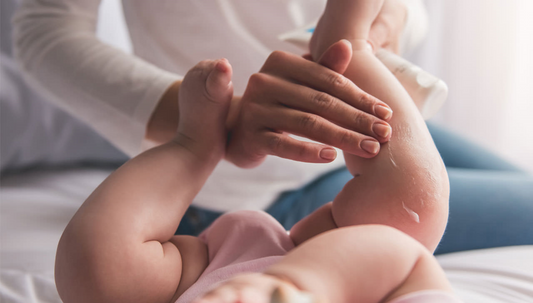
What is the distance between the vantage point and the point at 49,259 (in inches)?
20.0

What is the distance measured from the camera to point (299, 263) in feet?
0.67

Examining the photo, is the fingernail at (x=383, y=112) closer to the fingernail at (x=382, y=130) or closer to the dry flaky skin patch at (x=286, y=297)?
the fingernail at (x=382, y=130)

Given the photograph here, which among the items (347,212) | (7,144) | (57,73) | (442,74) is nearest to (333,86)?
(347,212)

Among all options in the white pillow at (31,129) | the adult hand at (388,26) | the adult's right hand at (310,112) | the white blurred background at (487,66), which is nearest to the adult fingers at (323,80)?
the adult's right hand at (310,112)

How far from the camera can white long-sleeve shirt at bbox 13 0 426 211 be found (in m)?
0.54

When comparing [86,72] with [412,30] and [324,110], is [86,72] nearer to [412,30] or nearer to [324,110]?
[324,110]

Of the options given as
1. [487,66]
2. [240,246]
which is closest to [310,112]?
[240,246]

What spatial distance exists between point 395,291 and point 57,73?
0.54 m

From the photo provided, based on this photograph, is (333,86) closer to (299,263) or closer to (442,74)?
(299,263)

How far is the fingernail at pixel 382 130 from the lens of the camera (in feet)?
0.96

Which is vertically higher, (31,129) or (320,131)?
(320,131)

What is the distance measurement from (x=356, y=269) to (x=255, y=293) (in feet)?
0.21

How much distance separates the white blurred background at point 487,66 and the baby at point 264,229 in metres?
1.21

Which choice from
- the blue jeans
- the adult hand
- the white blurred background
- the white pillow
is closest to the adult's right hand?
the adult hand
